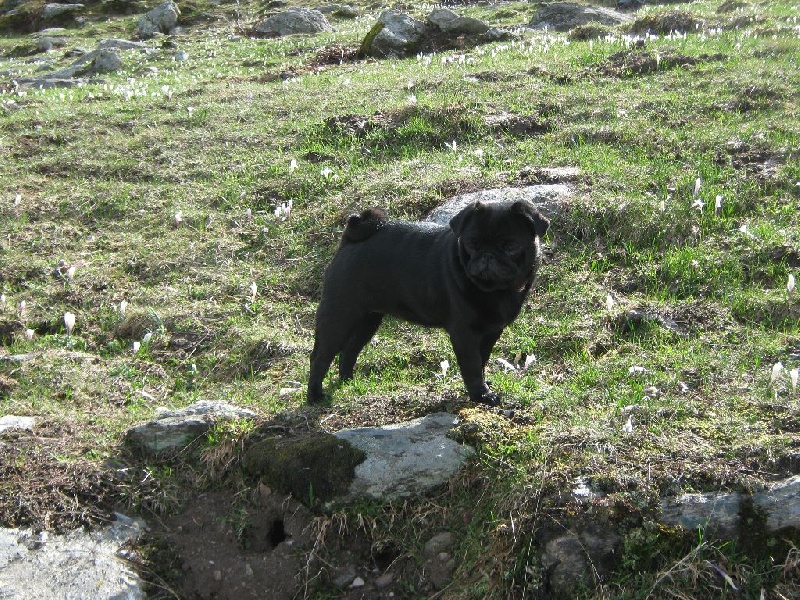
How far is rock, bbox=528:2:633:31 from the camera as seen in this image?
19812mm

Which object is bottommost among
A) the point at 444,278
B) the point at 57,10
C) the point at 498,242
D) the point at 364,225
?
the point at 57,10

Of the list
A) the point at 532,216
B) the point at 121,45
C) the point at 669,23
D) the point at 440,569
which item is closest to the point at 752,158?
the point at 532,216

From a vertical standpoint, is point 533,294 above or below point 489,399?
below

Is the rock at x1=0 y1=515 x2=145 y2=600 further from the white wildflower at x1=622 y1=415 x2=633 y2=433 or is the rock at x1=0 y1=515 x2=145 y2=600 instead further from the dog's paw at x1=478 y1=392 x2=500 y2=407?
the white wildflower at x1=622 y1=415 x2=633 y2=433

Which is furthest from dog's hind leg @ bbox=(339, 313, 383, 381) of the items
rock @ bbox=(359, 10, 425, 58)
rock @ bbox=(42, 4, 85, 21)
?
rock @ bbox=(42, 4, 85, 21)

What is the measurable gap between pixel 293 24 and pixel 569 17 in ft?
26.7

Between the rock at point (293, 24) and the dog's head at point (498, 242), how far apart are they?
2000cm

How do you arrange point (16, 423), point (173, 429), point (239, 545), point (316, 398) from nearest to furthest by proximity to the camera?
1. point (239, 545)
2. point (173, 429)
3. point (16, 423)
4. point (316, 398)

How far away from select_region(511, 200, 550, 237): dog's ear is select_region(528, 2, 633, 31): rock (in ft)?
50.2

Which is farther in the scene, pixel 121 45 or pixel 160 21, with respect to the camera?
pixel 160 21

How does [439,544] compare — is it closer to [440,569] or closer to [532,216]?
[440,569]

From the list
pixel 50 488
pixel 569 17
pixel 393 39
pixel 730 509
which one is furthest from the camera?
pixel 569 17

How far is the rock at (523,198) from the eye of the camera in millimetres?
8961

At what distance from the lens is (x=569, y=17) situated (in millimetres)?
20594
